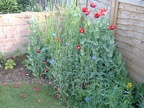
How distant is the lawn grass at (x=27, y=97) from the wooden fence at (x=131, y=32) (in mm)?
1105

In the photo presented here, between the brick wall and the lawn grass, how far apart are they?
89cm

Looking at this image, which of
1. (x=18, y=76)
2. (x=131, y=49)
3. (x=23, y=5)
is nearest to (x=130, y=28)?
(x=131, y=49)

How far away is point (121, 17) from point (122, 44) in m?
0.38

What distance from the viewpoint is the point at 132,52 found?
324 cm

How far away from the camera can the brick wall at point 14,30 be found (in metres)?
3.89

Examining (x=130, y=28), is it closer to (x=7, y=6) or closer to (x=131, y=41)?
(x=131, y=41)

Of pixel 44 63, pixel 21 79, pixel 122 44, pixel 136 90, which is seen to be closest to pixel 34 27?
pixel 44 63

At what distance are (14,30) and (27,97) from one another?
1330 mm

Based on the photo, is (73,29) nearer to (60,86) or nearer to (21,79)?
(60,86)

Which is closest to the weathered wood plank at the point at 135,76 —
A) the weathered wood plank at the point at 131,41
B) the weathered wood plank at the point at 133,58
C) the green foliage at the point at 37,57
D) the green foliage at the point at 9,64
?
the weathered wood plank at the point at 133,58

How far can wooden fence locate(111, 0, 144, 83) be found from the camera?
305 cm

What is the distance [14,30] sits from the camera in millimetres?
4004

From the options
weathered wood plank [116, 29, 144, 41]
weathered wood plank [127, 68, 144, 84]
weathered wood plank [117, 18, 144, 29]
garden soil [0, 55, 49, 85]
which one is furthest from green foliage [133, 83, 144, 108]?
garden soil [0, 55, 49, 85]

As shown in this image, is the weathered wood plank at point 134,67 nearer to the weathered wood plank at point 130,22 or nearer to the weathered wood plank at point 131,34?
the weathered wood plank at point 131,34
